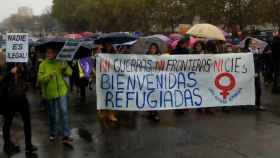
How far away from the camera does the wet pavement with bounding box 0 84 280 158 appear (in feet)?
26.6

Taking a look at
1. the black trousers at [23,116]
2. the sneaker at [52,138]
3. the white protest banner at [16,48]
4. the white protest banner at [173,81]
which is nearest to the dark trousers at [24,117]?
the black trousers at [23,116]

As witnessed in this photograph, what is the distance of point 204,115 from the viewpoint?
11281 millimetres

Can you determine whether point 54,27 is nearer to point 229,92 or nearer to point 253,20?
point 253,20

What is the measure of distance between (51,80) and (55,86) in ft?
0.36

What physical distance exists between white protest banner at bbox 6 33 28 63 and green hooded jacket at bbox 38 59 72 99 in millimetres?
352

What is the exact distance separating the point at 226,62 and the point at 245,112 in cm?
120

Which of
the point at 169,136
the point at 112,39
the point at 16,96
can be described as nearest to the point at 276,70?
the point at 112,39

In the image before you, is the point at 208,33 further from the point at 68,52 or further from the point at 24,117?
the point at 24,117

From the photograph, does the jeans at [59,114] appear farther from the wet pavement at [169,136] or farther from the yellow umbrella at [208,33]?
the yellow umbrella at [208,33]

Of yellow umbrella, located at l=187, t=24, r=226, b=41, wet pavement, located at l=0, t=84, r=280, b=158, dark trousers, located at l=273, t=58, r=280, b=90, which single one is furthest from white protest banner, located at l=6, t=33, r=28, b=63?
dark trousers, located at l=273, t=58, r=280, b=90

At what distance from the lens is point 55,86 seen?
8.62 m

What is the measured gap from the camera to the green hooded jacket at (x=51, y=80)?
8609 mm

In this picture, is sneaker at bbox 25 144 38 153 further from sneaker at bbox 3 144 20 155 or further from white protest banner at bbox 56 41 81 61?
white protest banner at bbox 56 41 81 61

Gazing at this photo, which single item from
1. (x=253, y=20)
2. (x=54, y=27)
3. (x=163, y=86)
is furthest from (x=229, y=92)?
(x=54, y=27)
